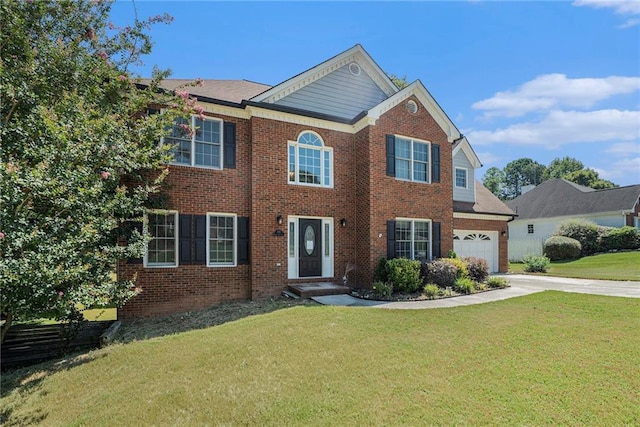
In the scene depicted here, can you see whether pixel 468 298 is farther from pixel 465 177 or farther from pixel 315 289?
pixel 465 177

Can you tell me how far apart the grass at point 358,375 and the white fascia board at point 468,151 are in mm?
11006

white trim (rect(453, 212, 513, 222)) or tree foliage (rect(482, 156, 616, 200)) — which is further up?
tree foliage (rect(482, 156, 616, 200))

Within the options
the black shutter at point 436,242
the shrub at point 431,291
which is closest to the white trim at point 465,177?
the black shutter at point 436,242

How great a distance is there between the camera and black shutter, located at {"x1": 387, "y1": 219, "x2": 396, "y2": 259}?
1157cm

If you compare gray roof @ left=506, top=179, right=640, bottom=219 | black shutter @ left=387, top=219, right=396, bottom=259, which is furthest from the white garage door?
gray roof @ left=506, top=179, right=640, bottom=219

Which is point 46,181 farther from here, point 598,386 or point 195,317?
point 598,386

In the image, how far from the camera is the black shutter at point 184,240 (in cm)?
969

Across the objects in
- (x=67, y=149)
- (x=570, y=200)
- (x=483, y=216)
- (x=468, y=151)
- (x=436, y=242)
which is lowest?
(x=436, y=242)

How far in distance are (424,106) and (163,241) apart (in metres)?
10.5

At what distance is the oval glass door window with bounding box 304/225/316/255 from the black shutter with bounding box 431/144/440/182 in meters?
5.31

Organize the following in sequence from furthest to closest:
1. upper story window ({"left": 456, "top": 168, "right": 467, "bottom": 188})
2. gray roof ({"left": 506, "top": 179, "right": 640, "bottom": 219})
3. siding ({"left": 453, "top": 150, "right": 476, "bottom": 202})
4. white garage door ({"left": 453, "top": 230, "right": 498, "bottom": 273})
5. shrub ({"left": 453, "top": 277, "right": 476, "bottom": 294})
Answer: gray roof ({"left": 506, "top": 179, "right": 640, "bottom": 219}) → upper story window ({"left": 456, "top": 168, "right": 467, "bottom": 188}) → siding ({"left": 453, "top": 150, "right": 476, "bottom": 202}) → white garage door ({"left": 453, "top": 230, "right": 498, "bottom": 273}) → shrub ({"left": 453, "top": 277, "right": 476, "bottom": 294})

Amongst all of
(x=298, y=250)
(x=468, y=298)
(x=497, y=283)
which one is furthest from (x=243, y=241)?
(x=497, y=283)

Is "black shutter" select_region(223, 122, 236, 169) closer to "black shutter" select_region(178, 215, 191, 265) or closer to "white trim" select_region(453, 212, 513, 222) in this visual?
"black shutter" select_region(178, 215, 191, 265)

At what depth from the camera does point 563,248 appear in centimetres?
2262
